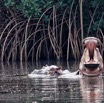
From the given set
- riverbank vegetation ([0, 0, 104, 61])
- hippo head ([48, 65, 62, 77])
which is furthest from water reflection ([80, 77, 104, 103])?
riverbank vegetation ([0, 0, 104, 61])

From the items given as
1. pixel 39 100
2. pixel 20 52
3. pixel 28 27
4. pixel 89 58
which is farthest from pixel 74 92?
pixel 28 27

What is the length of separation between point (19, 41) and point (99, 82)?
39.2 ft

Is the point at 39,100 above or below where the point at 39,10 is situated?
below

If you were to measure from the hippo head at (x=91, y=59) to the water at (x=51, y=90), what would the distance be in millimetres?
272

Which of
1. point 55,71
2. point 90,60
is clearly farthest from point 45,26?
point 90,60

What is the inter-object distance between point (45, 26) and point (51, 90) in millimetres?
14694

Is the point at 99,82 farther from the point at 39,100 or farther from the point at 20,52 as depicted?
the point at 20,52

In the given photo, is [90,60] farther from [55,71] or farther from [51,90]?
[51,90]

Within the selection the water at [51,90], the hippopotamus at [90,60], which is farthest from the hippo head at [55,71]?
the water at [51,90]

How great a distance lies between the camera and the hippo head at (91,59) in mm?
13656

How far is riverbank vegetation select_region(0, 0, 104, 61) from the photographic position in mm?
23531

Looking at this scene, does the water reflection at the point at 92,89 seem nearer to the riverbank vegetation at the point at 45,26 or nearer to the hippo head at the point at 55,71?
the hippo head at the point at 55,71

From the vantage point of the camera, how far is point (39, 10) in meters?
24.1

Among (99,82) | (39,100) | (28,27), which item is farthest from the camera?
(28,27)
